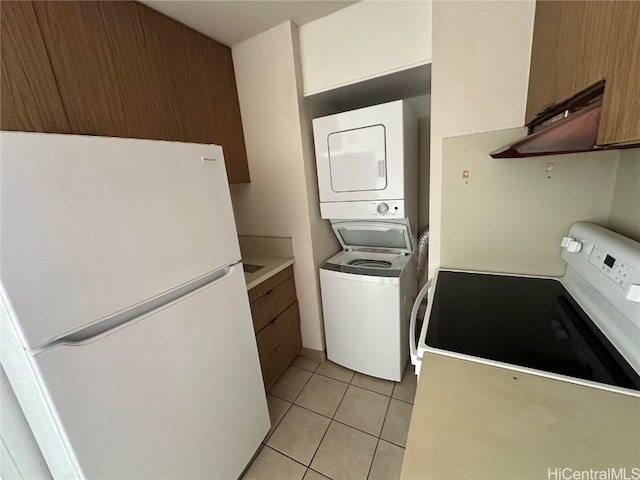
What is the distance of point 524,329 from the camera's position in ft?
2.92

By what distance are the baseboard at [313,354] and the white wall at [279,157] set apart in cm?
7

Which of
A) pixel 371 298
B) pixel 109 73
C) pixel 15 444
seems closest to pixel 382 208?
pixel 371 298

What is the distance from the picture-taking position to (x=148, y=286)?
2.77 feet

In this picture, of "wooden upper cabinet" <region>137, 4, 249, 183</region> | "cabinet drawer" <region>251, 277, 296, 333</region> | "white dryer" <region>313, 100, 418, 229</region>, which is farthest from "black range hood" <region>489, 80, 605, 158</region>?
"wooden upper cabinet" <region>137, 4, 249, 183</region>

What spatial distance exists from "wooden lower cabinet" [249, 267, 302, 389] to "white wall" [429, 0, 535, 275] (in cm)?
137

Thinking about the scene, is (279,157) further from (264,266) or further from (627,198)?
(627,198)

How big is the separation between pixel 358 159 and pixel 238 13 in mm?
1057

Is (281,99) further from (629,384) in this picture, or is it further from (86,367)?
(629,384)

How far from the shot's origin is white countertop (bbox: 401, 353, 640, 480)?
48 centimetres

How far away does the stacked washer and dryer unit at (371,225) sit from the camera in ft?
5.11

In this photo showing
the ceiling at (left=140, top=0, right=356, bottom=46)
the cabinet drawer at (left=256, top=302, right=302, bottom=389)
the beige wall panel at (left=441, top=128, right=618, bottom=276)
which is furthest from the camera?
the cabinet drawer at (left=256, top=302, right=302, bottom=389)

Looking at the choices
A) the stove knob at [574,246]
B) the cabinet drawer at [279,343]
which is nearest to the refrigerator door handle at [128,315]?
the cabinet drawer at [279,343]

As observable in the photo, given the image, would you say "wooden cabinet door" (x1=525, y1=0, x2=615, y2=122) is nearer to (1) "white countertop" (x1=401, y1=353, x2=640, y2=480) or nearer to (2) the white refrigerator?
(1) "white countertop" (x1=401, y1=353, x2=640, y2=480)

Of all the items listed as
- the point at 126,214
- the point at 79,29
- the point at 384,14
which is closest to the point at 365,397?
the point at 126,214
